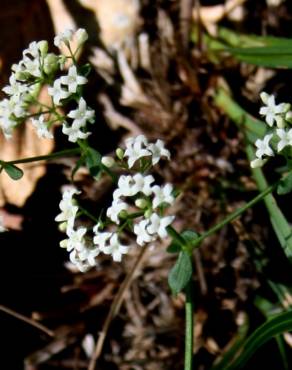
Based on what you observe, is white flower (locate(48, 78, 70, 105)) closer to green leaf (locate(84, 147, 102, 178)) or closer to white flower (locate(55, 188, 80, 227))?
green leaf (locate(84, 147, 102, 178))

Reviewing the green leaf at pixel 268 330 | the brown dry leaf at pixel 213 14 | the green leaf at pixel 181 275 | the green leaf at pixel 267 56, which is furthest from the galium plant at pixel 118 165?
the brown dry leaf at pixel 213 14

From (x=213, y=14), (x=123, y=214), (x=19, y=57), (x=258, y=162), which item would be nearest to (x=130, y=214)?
(x=123, y=214)

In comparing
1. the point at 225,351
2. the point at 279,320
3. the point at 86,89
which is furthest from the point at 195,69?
the point at 279,320

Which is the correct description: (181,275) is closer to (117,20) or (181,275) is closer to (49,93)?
(49,93)

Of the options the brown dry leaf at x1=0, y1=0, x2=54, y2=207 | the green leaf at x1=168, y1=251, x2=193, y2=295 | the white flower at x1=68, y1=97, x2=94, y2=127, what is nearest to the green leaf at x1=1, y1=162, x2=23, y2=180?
the white flower at x1=68, y1=97, x2=94, y2=127

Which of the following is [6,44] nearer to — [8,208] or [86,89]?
[86,89]
